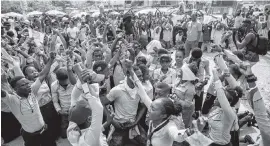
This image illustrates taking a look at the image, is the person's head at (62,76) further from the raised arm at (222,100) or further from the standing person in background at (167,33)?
the standing person in background at (167,33)

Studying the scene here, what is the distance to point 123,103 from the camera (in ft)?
12.3

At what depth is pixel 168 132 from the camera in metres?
2.36

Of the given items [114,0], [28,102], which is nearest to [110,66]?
[28,102]

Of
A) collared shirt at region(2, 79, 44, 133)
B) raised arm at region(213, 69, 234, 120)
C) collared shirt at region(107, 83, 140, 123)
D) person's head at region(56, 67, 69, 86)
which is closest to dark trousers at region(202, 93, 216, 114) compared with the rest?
collared shirt at region(107, 83, 140, 123)

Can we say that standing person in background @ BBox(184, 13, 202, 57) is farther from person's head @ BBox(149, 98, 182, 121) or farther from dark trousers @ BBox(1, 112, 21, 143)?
person's head @ BBox(149, 98, 182, 121)

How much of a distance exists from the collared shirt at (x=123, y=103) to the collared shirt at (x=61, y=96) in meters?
0.95

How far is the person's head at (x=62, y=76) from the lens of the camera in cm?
407

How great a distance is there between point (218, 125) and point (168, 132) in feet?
3.35

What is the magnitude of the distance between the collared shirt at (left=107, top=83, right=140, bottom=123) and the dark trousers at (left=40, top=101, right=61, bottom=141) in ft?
4.51

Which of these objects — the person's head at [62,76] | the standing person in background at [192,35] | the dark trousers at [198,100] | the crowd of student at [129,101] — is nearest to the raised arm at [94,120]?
the crowd of student at [129,101]

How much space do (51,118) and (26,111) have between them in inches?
53.8

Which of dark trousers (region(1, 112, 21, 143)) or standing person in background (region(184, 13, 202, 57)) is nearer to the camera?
dark trousers (region(1, 112, 21, 143))

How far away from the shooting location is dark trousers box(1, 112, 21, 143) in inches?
180

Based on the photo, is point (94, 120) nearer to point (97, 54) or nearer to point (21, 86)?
point (21, 86)
